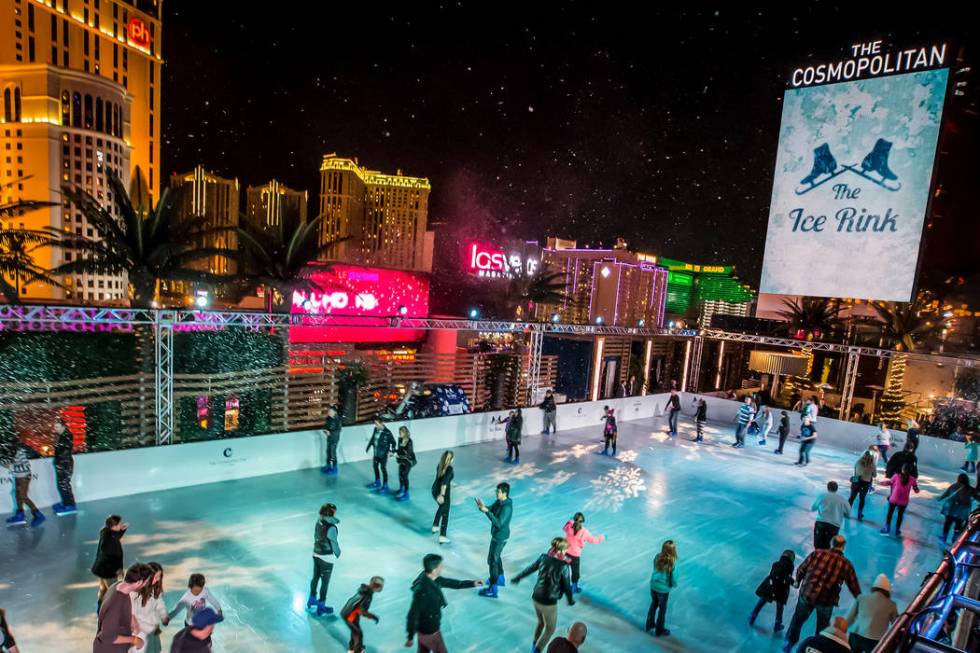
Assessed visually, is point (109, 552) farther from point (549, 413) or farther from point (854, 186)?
point (854, 186)

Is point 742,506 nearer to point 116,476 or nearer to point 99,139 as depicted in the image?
point 116,476

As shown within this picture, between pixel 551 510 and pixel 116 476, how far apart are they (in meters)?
8.32

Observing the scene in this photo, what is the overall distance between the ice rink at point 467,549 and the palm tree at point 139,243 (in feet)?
25.5

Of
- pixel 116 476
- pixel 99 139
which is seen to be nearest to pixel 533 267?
pixel 116 476

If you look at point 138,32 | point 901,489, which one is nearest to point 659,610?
point 901,489

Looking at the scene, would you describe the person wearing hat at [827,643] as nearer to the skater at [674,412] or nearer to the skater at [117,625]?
the skater at [117,625]

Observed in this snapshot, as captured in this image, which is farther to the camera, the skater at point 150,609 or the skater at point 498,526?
the skater at point 498,526

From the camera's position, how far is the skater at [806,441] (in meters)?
15.0

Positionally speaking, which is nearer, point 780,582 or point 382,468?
point 780,582

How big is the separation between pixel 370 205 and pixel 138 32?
46901 mm

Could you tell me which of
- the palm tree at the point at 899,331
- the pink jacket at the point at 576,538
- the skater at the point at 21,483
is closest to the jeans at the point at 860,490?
the pink jacket at the point at 576,538

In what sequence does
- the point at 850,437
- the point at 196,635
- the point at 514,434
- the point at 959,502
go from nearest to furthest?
the point at 196,635, the point at 959,502, the point at 514,434, the point at 850,437

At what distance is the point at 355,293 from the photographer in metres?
28.1

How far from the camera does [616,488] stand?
12.3m
